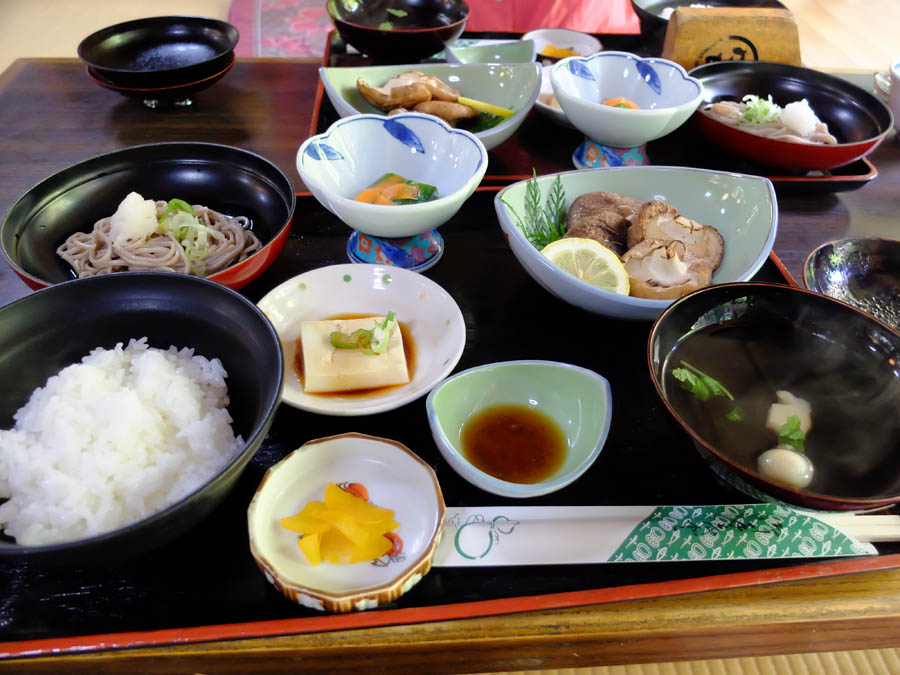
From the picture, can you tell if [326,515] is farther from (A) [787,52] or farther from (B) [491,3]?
(B) [491,3]

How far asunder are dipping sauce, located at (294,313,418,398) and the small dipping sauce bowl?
15 centimetres

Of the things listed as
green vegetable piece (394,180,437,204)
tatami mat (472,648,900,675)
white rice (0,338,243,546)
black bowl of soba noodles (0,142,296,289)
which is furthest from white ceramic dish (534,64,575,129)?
tatami mat (472,648,900,675)

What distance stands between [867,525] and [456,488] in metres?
0.82

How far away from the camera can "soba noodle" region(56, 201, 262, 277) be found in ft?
5.05

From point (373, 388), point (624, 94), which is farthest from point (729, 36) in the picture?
point (373, 388)

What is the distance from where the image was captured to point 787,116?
2191 millimetres

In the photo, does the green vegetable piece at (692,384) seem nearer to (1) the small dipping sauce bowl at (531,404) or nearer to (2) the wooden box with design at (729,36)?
(1) the small dipping sauce bowl at (531,404)

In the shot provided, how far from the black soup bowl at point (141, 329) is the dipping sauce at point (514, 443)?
47cm

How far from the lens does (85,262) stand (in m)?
1.54

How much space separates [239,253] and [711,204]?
4.61ft

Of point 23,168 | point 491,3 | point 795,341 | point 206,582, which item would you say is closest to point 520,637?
point 206,582

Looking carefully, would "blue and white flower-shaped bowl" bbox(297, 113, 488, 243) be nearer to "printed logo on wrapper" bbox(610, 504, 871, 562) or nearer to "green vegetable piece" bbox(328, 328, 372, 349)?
"green vegetable piece" bbox(328, 328, 372, 349)

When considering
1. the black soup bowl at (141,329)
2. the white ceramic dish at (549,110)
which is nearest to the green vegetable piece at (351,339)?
the black soup bowl at (141,329)

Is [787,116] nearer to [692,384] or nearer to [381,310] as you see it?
[692,384]
